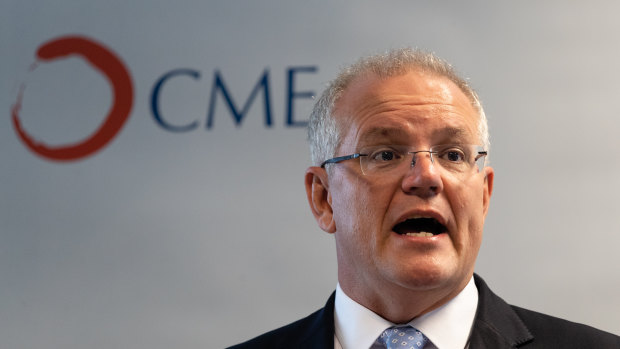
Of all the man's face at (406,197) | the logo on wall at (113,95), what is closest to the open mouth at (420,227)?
the man's face at (406,197)

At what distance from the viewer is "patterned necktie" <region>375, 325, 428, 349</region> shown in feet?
5.10

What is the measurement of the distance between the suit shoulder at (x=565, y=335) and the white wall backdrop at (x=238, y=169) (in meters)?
0.91

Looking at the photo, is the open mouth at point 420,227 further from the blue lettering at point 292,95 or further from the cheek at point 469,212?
the blue lettering at point 292,95

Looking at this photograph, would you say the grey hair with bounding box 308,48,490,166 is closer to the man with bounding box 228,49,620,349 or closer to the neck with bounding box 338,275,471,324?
the man with bounding box 228,49,620,349

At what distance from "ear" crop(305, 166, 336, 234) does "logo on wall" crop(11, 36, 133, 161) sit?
1201 mm

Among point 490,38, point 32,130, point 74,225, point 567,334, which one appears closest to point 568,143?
point 490,38

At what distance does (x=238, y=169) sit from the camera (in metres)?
2.70

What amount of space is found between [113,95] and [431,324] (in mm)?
1730

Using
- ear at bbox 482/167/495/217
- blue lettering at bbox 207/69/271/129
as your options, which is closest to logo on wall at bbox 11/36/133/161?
blue lettering at bbox 207/69/271/129

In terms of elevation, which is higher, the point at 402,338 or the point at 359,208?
the point at 359,208

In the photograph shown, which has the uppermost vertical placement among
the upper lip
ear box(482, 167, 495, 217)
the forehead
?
the forehead

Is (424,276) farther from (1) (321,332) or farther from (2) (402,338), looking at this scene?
(1) (321,332)

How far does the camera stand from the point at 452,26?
2641 mm

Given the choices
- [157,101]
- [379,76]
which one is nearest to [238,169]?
[157,101]
